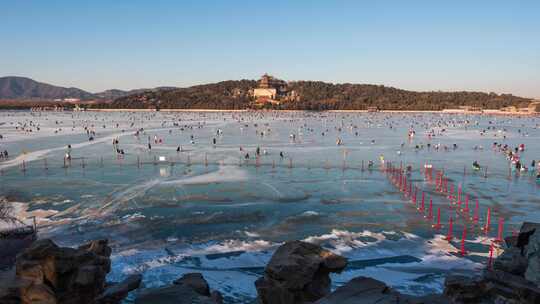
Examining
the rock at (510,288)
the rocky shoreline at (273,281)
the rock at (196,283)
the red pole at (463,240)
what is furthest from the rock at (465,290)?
the red pole at (463,240)

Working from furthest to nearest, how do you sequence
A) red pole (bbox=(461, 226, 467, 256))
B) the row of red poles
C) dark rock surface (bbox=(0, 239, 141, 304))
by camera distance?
the row of red poles, red pole (bbox=(461, 226, 467, 256)), dark rock surface (bbox=(0, 239, 141, 304))

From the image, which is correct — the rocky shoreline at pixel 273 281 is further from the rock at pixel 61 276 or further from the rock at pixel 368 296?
the rock at pixel 368 296

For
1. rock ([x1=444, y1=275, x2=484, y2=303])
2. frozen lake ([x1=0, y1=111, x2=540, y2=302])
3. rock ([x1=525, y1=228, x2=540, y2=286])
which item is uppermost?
rock ([x1=525, y1=228, x2=540, y2=286])

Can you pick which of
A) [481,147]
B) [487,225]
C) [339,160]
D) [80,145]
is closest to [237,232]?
[487,225]

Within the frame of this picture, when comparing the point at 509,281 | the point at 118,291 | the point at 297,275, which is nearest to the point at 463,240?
the point at 509,281

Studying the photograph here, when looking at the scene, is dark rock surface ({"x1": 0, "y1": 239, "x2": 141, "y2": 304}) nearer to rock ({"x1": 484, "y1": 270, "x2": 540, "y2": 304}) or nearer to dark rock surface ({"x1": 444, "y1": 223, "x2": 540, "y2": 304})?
dark rock surface ({"x1": 444, "y1": 223, "x2": 540, "y2": 304})

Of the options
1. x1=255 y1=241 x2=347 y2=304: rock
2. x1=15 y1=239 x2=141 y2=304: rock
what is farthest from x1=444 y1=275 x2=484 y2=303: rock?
x1=15 y1=239 x2=141 y2=304: rock

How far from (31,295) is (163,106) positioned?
183 metres

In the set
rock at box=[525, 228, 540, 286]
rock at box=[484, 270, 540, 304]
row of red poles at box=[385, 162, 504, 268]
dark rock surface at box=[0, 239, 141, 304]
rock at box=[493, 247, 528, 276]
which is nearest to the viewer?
rock at box=[484, 270, 540, 304]

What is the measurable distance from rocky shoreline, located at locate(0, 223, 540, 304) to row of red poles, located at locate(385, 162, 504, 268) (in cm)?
400

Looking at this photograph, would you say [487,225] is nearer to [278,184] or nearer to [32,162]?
[278,184]

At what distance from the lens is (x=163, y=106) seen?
602 ft

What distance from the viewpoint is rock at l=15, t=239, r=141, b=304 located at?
719 centimetres

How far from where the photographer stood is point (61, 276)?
8031 millimetres
